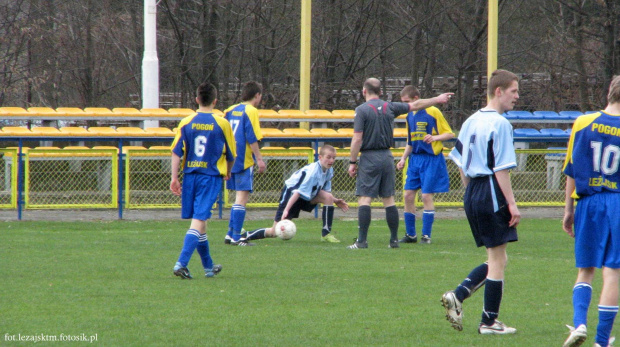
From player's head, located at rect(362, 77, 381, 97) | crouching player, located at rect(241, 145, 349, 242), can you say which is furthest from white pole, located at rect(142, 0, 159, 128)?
player's head, located at rect(362, 77, 381, 97)

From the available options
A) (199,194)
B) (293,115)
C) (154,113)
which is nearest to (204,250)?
(199,194)

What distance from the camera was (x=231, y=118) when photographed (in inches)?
425

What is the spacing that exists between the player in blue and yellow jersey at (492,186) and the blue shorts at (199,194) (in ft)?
9.41

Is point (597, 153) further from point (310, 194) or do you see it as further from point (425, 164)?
point (310, 194)

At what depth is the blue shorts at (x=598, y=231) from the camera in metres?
4.98

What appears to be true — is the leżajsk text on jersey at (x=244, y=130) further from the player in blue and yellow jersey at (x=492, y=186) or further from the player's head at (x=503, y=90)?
the player's head at (x=503, y=90)

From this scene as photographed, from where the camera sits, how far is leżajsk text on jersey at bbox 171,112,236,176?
25.6 feet

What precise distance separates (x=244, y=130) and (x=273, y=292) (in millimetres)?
3887

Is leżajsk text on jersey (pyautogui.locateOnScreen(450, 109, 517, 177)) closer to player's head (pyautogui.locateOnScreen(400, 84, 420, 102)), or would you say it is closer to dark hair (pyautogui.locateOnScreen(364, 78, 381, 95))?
dark hair (pyautogui.locateOnScreen(364, 78, 381, 95))

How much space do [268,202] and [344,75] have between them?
14.0m

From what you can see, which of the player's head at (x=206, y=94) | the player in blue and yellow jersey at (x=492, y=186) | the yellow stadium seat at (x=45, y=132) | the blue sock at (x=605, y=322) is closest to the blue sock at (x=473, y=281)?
the player in blue and yellow jersey at (x=492, y=186)

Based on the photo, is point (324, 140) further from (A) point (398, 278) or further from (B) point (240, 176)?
(A) point (398, 278)

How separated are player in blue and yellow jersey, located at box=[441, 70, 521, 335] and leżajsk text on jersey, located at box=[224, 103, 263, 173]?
527cm

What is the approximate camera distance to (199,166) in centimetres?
779
